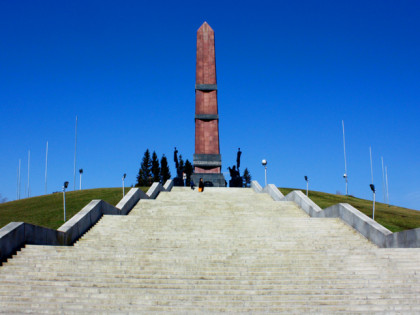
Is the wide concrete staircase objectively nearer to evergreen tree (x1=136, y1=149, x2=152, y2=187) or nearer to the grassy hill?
the grassy hill

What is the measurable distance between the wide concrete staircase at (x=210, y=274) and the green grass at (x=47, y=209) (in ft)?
33.5

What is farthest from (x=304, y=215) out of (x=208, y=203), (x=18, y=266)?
(x=18, y=266)

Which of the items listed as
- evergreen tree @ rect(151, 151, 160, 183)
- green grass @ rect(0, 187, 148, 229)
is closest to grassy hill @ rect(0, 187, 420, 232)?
green grass @ rect(0, 187, 148, 229)

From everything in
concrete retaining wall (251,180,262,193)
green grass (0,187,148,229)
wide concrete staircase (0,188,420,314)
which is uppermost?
concrete retaining wall (251,180,262,193)

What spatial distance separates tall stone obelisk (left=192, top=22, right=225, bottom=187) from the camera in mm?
33281

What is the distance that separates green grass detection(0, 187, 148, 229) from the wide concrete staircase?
33.5 ft

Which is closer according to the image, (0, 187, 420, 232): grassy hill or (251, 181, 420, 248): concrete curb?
(251, 181, 420, 248): concrete curb

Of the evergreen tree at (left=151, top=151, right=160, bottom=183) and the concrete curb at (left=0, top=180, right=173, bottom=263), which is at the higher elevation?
the evergreen tree at (left=151, top=151, right=160, bottom=183)

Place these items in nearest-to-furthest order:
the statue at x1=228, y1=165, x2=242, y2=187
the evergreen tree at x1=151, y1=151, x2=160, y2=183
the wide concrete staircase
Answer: the wide concrete staircase → the statue at x1=228, y1=165, x2=242, y2=187 → the evergreen tree at x1=151, y1=151, x2=160, y2=183

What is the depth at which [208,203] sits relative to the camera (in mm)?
19422

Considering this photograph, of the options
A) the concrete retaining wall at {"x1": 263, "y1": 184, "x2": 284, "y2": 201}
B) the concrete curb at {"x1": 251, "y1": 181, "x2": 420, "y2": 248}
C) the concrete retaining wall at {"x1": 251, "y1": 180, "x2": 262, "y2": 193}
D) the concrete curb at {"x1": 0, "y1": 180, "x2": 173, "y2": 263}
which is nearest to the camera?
the concrete curb at {"x1": 0, "y1": 180, "x2": 173, "y2": 263}

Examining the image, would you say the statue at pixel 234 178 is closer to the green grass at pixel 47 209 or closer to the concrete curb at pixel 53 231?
the green grass at pixel 47 209

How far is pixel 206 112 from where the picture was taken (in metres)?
34.2

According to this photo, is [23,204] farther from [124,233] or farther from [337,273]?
[337,273]
